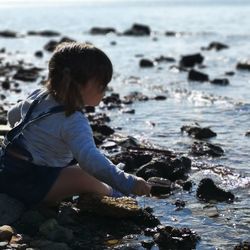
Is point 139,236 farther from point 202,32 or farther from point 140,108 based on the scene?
point 202,32

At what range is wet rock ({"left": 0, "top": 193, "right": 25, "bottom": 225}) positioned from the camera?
630 cm

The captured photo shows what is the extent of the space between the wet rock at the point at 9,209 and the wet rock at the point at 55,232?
40cm

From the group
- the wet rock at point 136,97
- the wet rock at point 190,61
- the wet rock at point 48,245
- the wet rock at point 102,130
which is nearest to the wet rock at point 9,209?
the wet rock at point 48,245

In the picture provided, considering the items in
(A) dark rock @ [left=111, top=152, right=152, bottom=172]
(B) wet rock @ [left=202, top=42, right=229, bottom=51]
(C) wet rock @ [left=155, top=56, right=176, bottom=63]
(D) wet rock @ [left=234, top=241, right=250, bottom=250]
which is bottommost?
(B) wet rock @ [left=202, top=42, right=229, bottom=51]

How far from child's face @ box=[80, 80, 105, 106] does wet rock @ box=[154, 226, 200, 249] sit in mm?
1391

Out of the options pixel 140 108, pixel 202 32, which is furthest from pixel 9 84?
pixel 202 32

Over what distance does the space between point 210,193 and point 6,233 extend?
2.75 meters

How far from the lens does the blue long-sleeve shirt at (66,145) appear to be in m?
6.12

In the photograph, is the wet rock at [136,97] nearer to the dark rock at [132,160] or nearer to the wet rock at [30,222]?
the dark rock at [132,160]

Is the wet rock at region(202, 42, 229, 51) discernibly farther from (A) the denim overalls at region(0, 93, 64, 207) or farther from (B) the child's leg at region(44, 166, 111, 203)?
(A) the denim overalls at region(0, 93, 64, 207)

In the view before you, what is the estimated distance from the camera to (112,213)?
21.4ft

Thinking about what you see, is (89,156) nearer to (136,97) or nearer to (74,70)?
(74,70)

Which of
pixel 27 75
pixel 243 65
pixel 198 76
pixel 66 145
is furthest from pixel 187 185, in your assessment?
pixel 243 65

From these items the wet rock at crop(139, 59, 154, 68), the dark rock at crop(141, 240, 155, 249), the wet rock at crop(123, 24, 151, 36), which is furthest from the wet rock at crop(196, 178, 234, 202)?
the wet rock at crop(123, 24, 151, 36)
